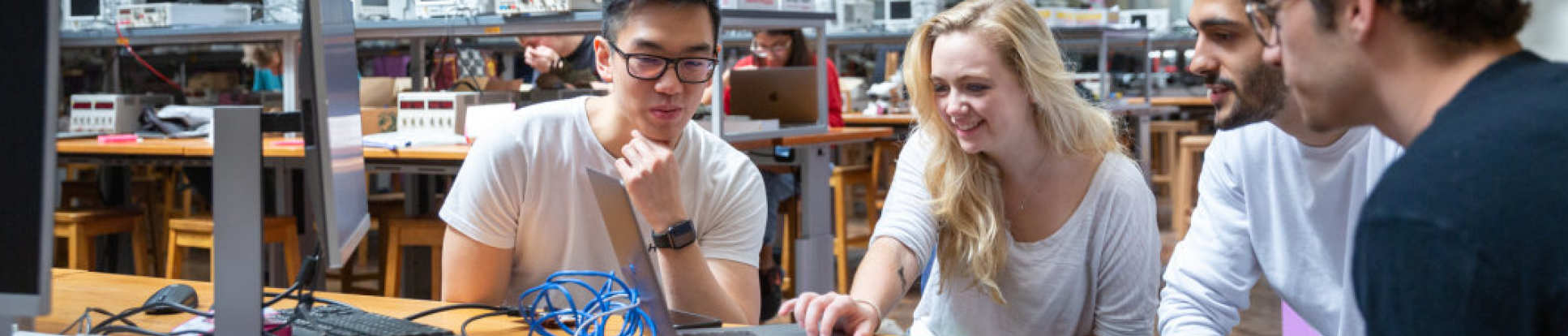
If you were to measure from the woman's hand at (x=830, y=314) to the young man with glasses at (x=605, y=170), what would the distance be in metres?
0.30

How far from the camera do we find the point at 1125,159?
1880 mm

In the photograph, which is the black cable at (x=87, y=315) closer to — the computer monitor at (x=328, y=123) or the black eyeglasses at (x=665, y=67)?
the computer monitor at (x=328, y=123)

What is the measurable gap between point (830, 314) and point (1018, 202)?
589 mm

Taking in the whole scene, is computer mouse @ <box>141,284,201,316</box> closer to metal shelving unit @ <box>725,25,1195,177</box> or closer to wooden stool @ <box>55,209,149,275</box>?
wooden stool @ <box>55,209,149,275</box>

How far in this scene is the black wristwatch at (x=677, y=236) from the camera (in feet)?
5.26

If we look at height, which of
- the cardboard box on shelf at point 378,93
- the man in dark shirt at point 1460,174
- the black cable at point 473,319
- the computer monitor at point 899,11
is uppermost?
the computer monitor at point 899,11

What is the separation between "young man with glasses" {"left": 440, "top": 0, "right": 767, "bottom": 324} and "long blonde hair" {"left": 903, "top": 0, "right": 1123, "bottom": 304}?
10.5 inches

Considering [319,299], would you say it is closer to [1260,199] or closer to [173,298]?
[173,298]

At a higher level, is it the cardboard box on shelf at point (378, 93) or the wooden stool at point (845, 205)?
the cardboard box on shelf at point (378, 93)

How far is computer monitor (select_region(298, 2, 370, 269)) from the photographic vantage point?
122 centimetres

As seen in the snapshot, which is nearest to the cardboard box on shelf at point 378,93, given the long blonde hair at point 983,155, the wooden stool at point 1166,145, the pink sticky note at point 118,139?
the pink sticky note at point 118,139

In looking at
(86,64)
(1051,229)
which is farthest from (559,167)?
(86,64)

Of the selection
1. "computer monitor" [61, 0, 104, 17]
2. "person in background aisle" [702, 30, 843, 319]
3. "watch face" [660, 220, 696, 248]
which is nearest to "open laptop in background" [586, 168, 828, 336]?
"watch face" [660, 220, 696, 248]

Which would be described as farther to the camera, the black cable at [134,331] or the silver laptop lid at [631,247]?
the black cable at [134,331]
